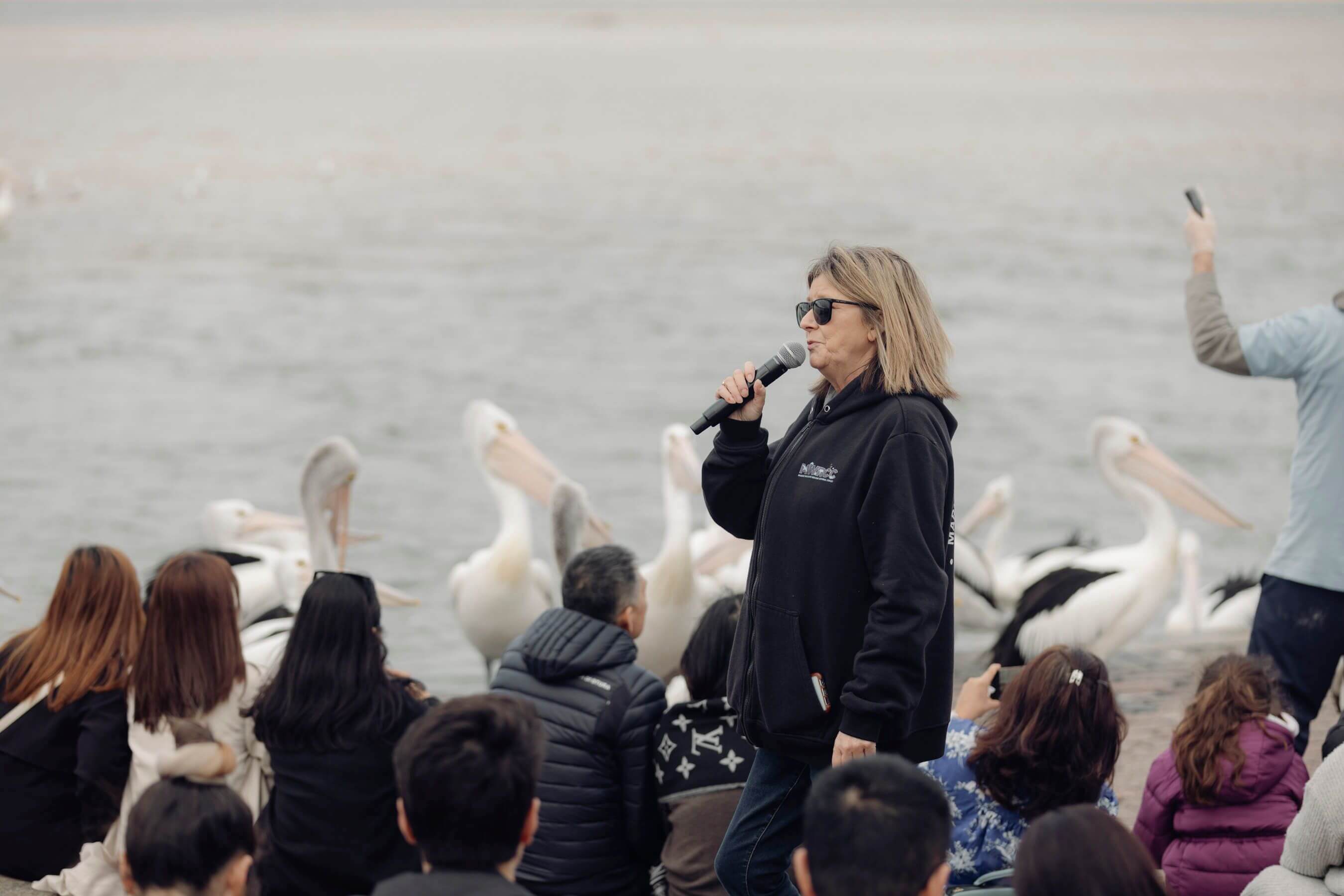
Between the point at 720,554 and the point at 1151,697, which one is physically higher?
the point at 720,554

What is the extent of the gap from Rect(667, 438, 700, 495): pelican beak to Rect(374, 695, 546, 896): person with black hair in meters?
3.93

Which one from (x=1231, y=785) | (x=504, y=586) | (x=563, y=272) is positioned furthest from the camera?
(x=563, y=272)

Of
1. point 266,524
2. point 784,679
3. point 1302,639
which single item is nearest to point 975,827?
point 784,679

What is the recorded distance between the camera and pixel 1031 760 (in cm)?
226

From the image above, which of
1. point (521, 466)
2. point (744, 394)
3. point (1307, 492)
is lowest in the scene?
point (521, 466)

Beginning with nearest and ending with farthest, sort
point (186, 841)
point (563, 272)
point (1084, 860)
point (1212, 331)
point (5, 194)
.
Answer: point (1084, 860) → point (186, 841) → point (1212, 331) → point (5, 194) → point (563, 272)

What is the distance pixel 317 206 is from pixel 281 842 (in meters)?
Result: 25.0

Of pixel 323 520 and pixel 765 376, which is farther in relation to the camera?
pixel 323 520

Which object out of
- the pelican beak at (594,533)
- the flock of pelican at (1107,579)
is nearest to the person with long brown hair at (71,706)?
the flock of pelican at (1107,579)

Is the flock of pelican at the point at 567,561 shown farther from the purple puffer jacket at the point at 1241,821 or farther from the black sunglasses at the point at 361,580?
the purple puffer jacket at the point at 1241,821

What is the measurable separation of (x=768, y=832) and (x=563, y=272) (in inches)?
772

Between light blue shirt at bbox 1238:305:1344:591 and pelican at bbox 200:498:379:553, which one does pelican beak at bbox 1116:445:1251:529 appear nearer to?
pelican at bbox 200:498:379:553

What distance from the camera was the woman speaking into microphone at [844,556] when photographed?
1.92 meters

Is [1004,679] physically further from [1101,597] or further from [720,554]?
[720,554]
